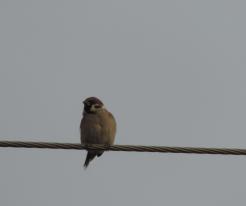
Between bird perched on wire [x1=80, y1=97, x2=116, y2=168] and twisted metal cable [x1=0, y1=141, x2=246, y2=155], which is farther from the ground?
bird perched on wire [x1=80, y1=97, x2=116, y2=168]

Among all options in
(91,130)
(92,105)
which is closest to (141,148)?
(91,130)

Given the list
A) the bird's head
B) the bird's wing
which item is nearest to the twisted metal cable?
the bird's wing

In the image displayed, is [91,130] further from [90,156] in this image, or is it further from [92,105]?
[90,156]

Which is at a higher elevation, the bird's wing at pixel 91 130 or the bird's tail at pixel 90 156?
the bird's wing at pixel 91 130

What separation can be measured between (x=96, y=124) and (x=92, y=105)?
335mm

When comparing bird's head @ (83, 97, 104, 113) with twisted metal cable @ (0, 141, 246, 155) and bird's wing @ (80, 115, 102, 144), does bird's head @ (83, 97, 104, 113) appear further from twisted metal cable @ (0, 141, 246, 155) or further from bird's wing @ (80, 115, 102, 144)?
twisted metal cable @ (0, 141, 246, 155)

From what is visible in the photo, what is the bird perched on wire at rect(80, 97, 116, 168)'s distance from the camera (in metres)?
9.58

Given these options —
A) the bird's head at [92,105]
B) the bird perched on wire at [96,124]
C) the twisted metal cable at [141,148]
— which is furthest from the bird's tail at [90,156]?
the twisted metal cable at [141,148]

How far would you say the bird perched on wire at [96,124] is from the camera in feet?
31.4

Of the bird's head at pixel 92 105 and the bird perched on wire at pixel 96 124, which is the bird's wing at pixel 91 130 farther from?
the bird's head at pixel 92 105

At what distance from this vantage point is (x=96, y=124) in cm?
964

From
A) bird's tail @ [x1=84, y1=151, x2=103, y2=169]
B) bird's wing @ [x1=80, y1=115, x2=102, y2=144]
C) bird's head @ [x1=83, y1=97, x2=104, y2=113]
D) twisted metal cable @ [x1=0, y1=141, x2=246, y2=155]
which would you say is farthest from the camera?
bird's tail @ [x1=84, y1=151, x2=103, y2=169]

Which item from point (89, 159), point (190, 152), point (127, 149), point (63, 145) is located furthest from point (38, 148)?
point (89, 159)

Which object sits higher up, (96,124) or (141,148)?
(96,124)
